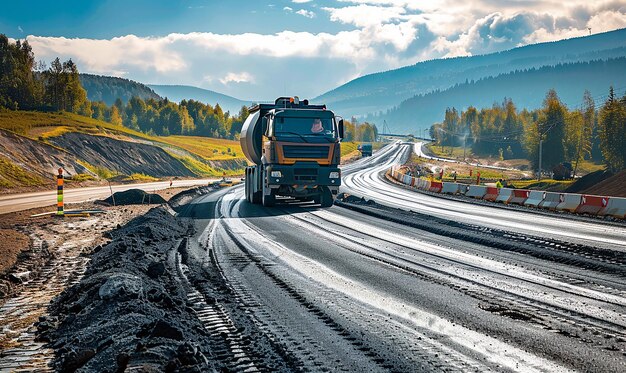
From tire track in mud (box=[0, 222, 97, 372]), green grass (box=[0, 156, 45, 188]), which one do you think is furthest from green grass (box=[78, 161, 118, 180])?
tire track in mud (box=[0, 222, 97, 372])

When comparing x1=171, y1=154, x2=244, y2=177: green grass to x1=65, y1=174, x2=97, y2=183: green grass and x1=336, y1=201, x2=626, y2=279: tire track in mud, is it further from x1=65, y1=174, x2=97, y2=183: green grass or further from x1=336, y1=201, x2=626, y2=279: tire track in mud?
x1=336, y1=201, x2=626, y2=279: tire track in mud

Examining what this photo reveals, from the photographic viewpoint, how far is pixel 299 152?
2378 centimetres

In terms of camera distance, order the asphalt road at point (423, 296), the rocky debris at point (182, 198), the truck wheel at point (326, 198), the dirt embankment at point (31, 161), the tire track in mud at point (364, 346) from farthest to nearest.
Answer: the dirt embankment at point (31, 161)
the rocky debris at point (182, 198)
the truck wheel at point (326, 198)
the asphalt road at point (423, 296)
the tire track in mud at point (364, 346)

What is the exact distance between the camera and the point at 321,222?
19234 millimetres

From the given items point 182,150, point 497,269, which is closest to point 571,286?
point 497,269

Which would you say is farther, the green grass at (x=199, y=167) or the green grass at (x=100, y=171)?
the green grass at (x=199, y=167)

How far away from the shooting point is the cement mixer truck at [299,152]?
933 inches

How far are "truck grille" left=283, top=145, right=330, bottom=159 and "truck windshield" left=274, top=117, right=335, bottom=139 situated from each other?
0.46m

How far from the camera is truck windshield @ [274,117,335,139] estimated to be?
23.7 meters

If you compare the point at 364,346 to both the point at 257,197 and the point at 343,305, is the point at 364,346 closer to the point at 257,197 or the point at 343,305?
the point at 343,305

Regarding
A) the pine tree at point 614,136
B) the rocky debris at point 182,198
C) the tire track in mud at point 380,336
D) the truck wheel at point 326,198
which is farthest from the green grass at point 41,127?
the pine tree at point 614,136

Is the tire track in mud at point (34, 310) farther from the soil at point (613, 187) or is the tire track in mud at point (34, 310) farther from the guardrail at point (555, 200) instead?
the soil at point (613, 187)

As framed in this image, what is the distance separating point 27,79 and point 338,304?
11958 cm

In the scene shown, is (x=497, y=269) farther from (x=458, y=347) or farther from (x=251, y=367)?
(x=251, y=367)
